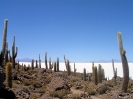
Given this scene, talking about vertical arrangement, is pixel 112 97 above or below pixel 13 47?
below

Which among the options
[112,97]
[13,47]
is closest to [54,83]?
[112,97]

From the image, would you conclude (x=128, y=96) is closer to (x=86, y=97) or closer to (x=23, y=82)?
(x=86, y=97)

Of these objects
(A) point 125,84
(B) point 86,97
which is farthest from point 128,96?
(B) point 86,97

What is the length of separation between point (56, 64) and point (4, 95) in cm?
2484

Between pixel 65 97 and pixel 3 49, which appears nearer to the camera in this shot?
pixel 3 49

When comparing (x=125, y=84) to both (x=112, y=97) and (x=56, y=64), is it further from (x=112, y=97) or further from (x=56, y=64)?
(x=56, y=64)

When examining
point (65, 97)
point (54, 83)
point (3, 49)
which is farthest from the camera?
point (54, 83)

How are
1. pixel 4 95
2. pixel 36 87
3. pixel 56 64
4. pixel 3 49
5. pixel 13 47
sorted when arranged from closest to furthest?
pixel 4 95 → pixel 3 49 → pixel 36 87 → pixel 13 47 → pixel 56 64

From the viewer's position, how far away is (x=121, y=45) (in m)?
15.9

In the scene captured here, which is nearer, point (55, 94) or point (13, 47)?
point (55, 94)

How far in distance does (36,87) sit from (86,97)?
704cm

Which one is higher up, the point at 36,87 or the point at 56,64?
the point at 56,64

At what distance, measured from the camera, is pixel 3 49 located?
13.5 m

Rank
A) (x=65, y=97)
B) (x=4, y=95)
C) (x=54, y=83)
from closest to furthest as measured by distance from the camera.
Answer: (x=4, y=95) → (x=65, y=97) → (x=54, y=83)
